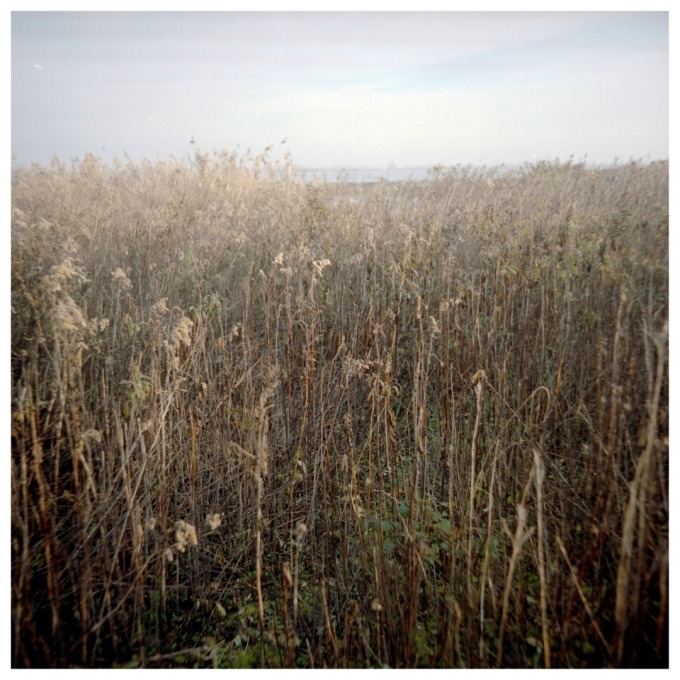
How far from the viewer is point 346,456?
1.67 metres

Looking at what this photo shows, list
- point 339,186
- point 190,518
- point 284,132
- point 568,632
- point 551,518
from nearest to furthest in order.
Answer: point 568,632, point 551,518, point 190,518, point 284,132, point 339,186

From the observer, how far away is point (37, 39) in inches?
82.9

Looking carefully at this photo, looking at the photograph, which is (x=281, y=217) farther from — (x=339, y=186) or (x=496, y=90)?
(x=496, y=90)

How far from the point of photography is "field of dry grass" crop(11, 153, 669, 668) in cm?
143

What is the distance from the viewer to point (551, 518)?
1708 mm

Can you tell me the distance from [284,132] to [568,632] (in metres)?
2.64

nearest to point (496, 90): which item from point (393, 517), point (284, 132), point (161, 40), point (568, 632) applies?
point (284, 132)

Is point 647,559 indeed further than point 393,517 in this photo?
No

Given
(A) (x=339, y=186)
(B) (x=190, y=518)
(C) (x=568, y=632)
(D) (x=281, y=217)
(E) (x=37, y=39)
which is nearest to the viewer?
(C) (x=568, y=632)

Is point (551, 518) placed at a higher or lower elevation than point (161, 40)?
lower

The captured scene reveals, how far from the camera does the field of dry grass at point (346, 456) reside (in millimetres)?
1431
